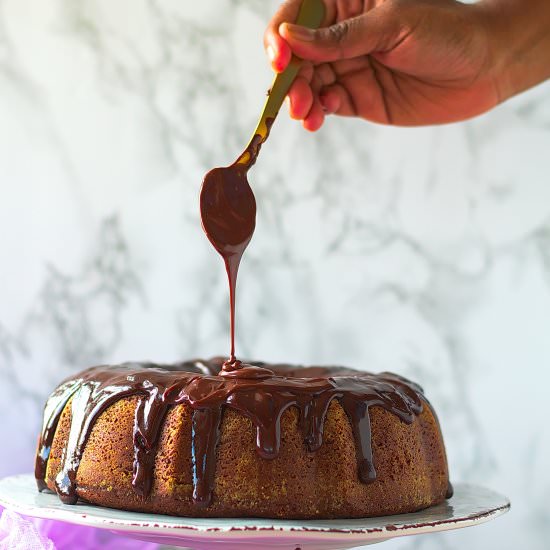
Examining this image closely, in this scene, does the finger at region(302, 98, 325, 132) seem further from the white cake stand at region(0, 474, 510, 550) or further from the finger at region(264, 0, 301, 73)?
the white cake stand at region(0, 474, 510, 550)

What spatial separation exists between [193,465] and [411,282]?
4.06 feet

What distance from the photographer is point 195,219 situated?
92.1 inches

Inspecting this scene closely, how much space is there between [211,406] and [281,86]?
61 cm

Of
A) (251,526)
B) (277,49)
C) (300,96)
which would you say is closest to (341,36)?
(277,49)

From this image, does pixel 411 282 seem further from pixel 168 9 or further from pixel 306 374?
pixel 168 9

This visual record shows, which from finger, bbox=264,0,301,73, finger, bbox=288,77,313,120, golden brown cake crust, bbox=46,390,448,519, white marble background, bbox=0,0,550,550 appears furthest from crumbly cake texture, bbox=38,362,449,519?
white marble background, bbox=0,0,550,550

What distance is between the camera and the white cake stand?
3.30ft

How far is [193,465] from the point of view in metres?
1.18

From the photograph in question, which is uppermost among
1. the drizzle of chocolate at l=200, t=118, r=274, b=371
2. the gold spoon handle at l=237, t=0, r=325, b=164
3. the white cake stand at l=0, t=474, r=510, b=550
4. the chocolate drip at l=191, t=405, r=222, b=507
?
the gold spoon handle at l=237, t=0, r=325, b=164

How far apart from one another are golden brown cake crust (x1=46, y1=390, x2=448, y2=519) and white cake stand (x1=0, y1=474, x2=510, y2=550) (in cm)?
3

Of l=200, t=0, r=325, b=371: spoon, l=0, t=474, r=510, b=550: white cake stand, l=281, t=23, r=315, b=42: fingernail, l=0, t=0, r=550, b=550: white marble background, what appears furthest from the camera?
l=0, t=0, r=550, b=550: white marble background

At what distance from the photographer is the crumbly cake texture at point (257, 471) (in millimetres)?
1156

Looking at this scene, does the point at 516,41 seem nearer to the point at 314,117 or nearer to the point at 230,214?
the point at 314,117

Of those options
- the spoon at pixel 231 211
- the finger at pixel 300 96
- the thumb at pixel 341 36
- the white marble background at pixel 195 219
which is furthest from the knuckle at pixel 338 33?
the white marble background at pixel 195 219
